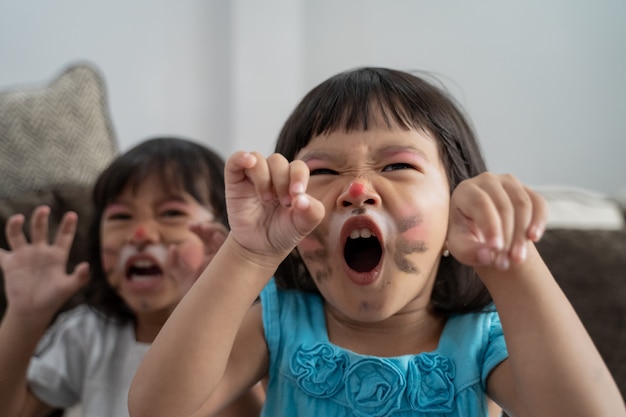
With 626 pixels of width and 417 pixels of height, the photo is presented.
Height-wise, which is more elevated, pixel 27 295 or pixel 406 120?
pixel 406 120

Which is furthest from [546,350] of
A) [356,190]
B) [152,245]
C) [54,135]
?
[54,135]

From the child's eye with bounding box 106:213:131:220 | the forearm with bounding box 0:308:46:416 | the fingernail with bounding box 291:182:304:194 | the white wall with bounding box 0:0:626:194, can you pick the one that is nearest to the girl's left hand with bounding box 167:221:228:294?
the child's eye with bounding box 106:213:131:220

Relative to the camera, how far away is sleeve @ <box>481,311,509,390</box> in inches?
29.9

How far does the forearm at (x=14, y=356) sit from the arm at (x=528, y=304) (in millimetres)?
722

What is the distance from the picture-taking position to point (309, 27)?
2.03m

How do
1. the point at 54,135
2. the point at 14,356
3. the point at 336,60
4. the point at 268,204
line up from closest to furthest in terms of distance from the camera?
1. the point at 268,204
2. the point at 14,356
3. the point at 54,135
4. the point at 336,60

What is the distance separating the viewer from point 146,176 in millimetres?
1144

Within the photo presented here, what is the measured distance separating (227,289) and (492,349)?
0.33 metres

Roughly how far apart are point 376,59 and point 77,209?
103cm

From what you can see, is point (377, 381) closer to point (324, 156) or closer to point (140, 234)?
point (324, 156)

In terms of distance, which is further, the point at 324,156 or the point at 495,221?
the point at 324,156

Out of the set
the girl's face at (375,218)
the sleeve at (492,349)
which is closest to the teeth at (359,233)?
the girl's face at (375,218)

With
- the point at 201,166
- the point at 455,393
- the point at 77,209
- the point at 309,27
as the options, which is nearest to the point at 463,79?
the point at 309,27

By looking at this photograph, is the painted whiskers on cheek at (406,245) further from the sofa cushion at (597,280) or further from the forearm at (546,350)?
the sofa cushion at (597,280)
